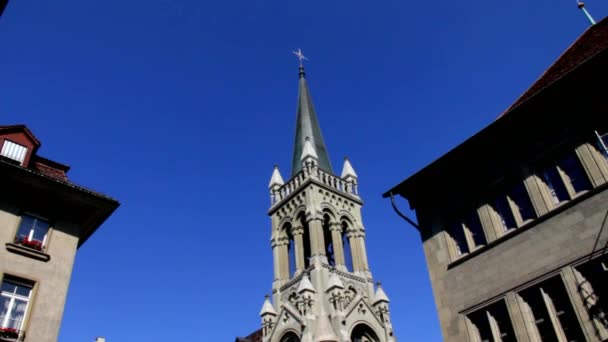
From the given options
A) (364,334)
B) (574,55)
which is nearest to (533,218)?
(574,55)

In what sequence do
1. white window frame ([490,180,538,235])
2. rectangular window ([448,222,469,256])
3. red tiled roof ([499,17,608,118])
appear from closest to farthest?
white window frame ([490,180,538,235]) → red tiled roof ([499,17,608,118]) → rectangular window ([448,222,469,256])

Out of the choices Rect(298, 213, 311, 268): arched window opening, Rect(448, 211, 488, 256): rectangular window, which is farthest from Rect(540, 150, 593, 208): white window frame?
Rect(298, 213, 311, 268): arched window opening

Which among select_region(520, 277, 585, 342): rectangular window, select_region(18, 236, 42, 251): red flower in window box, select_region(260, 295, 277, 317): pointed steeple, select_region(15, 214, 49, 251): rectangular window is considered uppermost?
select_region(260, 295, 277, 317): pointed steeple

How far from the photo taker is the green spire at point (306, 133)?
49.5 meters

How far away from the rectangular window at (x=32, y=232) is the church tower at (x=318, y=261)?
70.3 ft

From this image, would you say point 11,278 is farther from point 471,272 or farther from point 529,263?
point 529,263

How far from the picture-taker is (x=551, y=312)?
1248 cm

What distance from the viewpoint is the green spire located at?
1950 inches

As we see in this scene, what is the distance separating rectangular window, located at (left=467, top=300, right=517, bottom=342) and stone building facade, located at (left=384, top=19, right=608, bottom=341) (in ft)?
0.09

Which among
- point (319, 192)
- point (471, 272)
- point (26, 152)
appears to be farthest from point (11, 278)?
point (319, 192)

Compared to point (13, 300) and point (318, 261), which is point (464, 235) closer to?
point (13, 300)

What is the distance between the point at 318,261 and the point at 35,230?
24.8 m

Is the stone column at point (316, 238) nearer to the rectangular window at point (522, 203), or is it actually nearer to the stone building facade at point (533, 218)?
the stone building facade at point (533, 218)

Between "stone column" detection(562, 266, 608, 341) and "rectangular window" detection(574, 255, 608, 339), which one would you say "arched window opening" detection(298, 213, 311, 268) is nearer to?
"stone column" detection(562, 266, 608, 341)
